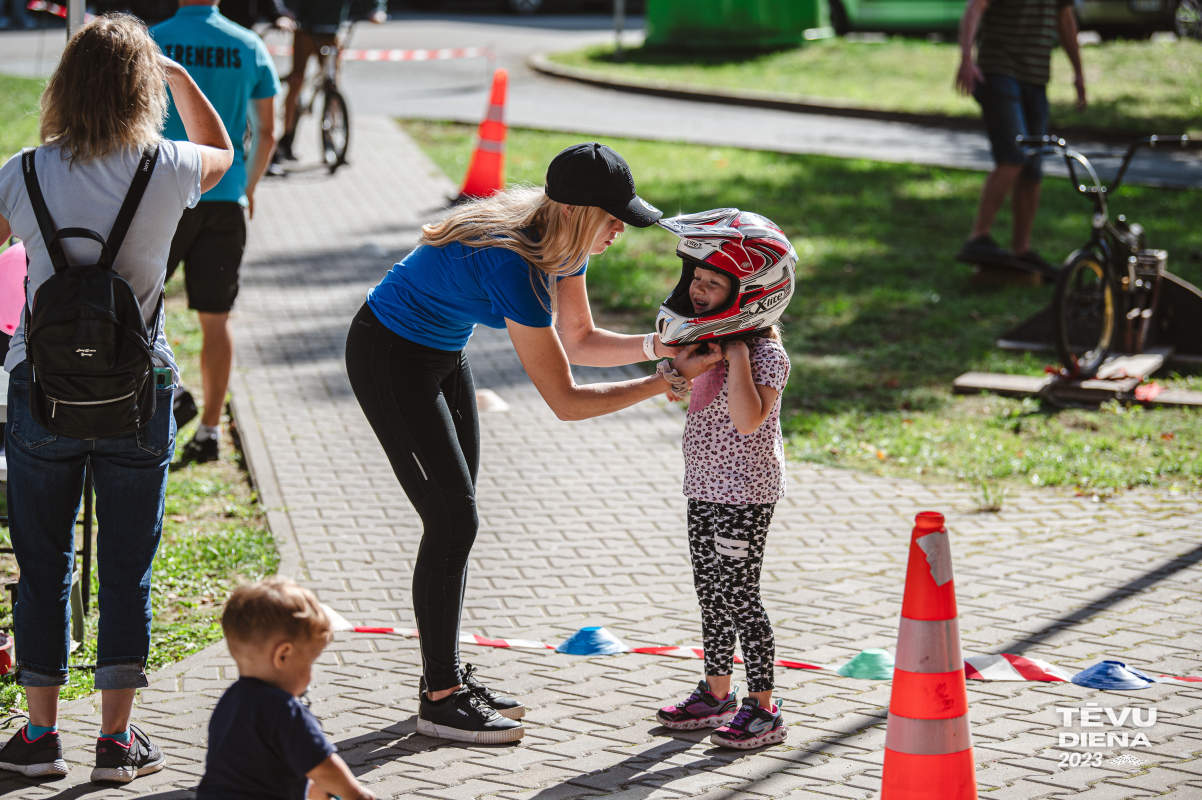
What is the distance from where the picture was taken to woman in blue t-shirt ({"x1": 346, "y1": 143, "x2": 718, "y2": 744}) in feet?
11.9

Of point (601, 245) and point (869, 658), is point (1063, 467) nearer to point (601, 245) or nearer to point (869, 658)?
point (869, 658)

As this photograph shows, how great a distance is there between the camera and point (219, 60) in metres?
6.18

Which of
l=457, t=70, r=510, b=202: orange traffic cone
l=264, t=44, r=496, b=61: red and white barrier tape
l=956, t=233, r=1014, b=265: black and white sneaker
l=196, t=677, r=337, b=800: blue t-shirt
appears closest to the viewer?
l=196, t=677, r=337, b=800: blue t-shirt

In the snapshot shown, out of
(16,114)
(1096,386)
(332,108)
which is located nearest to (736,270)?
(1096,386)

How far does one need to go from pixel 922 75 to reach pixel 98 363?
18350 mm

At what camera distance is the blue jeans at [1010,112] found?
9359mm

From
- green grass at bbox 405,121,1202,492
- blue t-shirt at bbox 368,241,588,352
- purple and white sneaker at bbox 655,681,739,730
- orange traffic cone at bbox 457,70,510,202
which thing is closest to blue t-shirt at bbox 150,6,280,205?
blue t-shirt at bbox 368,241,588,352

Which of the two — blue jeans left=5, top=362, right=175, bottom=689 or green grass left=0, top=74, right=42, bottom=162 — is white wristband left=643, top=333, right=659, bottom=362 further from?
green grass left=0, top=74, right=42, bottom=162

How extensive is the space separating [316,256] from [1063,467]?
20.4ft

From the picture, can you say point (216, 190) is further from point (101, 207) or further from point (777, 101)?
point (777, 101)

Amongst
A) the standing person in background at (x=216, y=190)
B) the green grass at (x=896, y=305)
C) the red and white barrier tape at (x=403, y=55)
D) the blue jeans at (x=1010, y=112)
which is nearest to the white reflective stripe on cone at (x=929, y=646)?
the green grass at (x=896, y=305)

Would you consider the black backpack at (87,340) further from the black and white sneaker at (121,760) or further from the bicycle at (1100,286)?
the bicycle at (1100,286)

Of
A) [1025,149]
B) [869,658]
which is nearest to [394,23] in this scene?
[1025,149]

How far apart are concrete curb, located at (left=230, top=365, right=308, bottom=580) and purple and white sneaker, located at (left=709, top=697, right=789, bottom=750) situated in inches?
80.8
